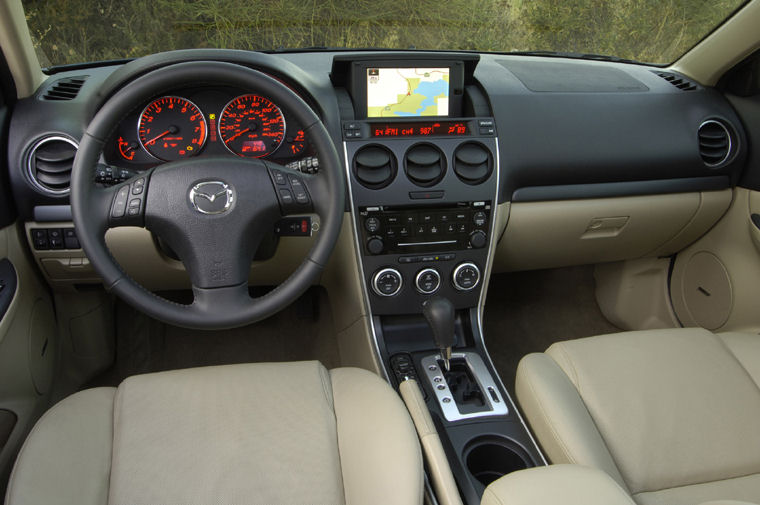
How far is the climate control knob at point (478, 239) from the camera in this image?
67.3 inches

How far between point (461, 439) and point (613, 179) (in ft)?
3.22

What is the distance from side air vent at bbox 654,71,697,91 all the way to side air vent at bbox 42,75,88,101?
186 cm

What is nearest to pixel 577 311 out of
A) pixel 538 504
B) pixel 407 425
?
pixel 407 425

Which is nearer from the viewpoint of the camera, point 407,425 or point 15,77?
point 407,425

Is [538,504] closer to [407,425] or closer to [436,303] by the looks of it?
[407,425]

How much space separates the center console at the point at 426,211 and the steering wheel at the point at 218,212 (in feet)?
1.24

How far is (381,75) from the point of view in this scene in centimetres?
159

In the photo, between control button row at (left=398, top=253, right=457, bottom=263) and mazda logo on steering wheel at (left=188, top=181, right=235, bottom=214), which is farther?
control button row at (left=398, top=253, right=457, bottom=263)

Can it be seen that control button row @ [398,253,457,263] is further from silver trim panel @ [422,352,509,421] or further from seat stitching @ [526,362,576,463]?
seat stitching @ [526,362,576,463]

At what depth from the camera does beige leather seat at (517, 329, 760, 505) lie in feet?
3.82

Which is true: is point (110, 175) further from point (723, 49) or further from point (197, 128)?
point (723, 49)

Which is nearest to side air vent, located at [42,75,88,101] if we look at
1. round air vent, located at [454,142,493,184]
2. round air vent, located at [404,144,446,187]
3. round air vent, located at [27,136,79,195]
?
round air vent, located at [27,136,79,195]

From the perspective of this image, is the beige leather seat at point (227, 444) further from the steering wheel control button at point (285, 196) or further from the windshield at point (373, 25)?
the windshield at point (373, 25)

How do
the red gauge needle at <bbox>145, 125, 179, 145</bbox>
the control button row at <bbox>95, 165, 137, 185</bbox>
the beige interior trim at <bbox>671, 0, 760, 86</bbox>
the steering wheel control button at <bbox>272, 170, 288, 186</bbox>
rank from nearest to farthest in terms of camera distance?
the steering wheel control button at <bbox>272, 170, 288, 186</bbox> < the control button row at <bbox>95, 165, 137, 185</bbox> < the red gauge needle at <bbox>145, 125, 179, 145</bbox> < the beige interior trim at <bbox>671, 0, 760, 86</bbox>
